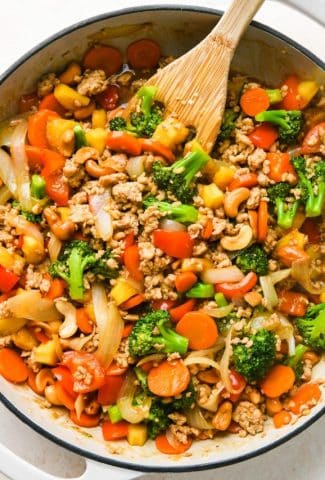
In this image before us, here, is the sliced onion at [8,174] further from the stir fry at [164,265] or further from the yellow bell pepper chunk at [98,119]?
the yellow bell pepper chunk at [98,119]

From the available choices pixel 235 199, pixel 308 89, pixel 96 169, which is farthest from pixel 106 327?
pixel 308 89

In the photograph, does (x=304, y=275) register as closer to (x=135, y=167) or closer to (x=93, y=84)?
(x=135, y=167)

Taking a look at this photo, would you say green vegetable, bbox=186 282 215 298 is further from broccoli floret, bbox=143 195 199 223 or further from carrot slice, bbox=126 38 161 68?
carrot slice, bbox=126 38 161 68

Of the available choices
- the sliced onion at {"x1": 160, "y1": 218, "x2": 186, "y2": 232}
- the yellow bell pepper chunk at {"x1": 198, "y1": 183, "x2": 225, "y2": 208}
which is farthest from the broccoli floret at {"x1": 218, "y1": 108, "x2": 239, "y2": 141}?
the sliced onion at {"x1": 160, "y1": 218, "x2": 186, "y2": 232}

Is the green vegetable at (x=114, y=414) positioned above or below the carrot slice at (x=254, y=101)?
below

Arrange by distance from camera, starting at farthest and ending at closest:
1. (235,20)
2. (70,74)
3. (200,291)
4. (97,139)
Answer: (70,74), (97,139), (200,291), (235,20)

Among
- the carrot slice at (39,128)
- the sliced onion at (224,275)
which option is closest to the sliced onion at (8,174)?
the carrot slice at (39,128)

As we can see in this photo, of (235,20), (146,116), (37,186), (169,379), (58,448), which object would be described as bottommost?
(58,448)
